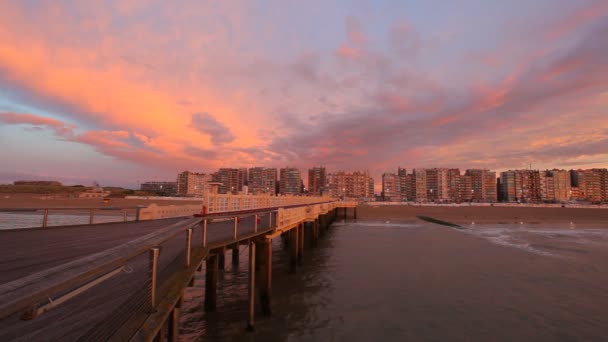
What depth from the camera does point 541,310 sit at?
11672 millimetres

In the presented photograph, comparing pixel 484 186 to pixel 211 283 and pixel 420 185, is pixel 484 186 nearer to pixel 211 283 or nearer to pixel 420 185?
pixel 420 185

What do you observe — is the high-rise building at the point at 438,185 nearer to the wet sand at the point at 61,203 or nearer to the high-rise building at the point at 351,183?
the high-rise building at the point at 351,183

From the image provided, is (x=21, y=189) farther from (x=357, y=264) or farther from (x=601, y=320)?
(x=601, y=320)

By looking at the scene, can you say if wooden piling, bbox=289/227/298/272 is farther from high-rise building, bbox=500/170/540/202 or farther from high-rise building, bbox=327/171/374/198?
high-rise building, bbox=500/170/540/202

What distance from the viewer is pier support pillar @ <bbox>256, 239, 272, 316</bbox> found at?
1111 centimetres

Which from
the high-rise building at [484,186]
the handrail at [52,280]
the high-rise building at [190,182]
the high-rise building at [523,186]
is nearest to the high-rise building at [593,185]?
the high-rise building at [523,186]

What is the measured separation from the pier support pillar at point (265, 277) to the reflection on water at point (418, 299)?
44 cm

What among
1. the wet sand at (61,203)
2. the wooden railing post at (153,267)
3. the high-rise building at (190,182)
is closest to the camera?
the wooden railing post at (153,267)

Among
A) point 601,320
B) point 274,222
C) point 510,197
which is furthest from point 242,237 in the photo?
point 510,197

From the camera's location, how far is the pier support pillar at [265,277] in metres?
11.1

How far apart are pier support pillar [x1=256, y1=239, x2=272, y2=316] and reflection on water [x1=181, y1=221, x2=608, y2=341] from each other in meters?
0.44

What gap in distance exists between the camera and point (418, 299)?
12.8 m

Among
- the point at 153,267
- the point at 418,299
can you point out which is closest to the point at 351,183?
the point at 418,299

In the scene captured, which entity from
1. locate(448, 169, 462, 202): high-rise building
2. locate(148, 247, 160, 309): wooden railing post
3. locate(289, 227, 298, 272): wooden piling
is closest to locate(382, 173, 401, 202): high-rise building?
locate(448, 169, 462, 202): high-rise building
